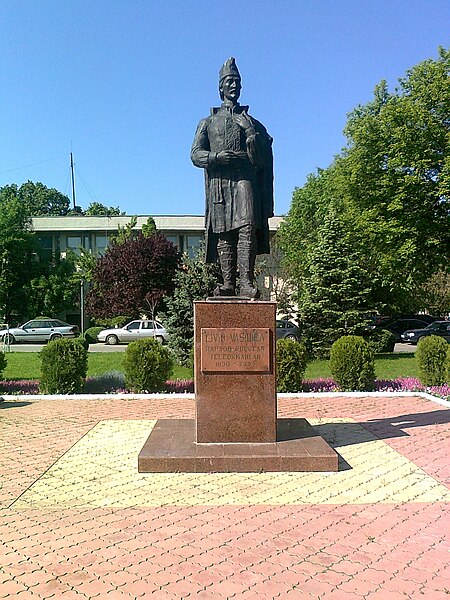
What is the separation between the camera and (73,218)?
50.1 meters

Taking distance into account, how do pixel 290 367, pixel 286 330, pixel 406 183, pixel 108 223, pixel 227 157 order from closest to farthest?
pixel 227 157 < pixel 290 367 < pixel 406 183 < pixel 286 330 < pixel 108 223

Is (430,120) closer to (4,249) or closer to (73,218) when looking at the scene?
(4,249)

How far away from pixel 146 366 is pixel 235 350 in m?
5.84

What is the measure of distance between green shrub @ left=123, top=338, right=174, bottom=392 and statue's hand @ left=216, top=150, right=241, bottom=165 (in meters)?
5.84

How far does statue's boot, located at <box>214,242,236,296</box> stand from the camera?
7312mm

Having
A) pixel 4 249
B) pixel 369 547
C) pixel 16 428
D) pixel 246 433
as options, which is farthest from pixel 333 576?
pixel 4 249

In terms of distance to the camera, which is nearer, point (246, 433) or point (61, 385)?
point (246, 433)

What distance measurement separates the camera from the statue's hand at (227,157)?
700 cm

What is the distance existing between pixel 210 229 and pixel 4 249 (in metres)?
36.4

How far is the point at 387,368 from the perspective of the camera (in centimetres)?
1805

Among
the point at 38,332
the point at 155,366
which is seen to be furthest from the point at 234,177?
the point at 38,332

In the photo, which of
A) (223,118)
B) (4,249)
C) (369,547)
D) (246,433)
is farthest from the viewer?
(4,249)

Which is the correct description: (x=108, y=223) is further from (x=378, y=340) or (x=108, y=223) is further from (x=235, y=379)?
(x=235, y=379)

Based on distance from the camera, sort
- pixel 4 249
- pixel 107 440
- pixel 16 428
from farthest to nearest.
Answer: pixel 4 249 → pixel 16 428 → pixel 107 440
